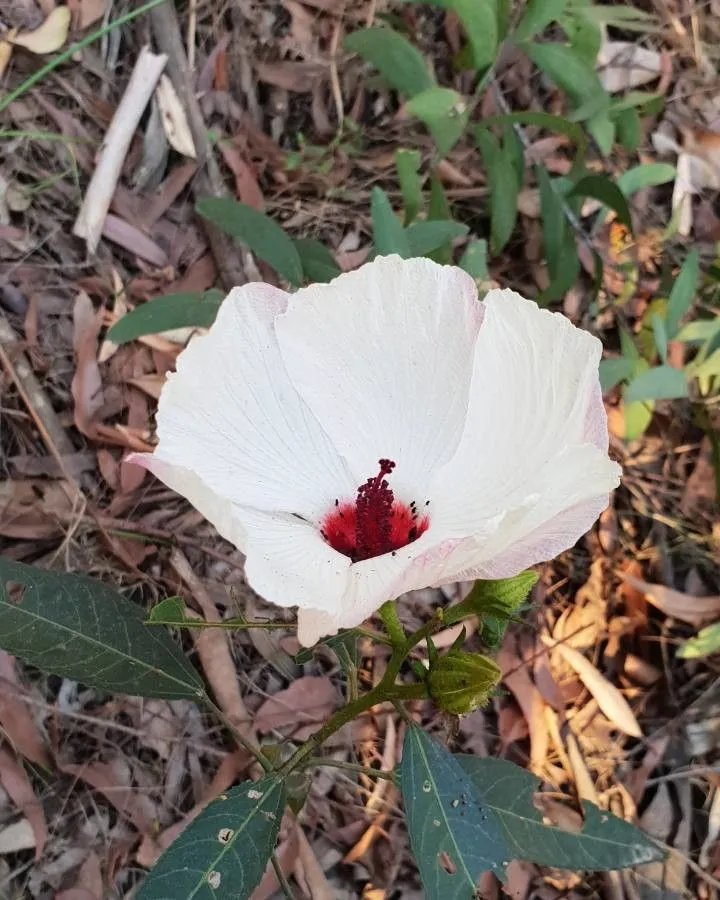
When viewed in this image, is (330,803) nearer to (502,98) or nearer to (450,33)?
(502,98)

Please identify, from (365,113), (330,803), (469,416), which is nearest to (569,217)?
(365,113)

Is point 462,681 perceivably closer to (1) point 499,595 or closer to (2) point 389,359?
(1) point 499,595

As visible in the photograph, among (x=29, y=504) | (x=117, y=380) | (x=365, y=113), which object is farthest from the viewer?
(x=365, y=113)

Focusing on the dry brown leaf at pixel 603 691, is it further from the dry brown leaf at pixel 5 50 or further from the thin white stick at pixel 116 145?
the dry brown leaf at pixel 5 50

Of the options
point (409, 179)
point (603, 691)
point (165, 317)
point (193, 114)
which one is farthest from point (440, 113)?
point (603, 691)

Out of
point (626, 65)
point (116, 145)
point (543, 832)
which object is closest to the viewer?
point (543, 832)

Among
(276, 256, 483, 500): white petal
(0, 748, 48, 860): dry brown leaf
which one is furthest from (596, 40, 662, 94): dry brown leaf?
(0, 748, 48, 860): dry brown leaf
